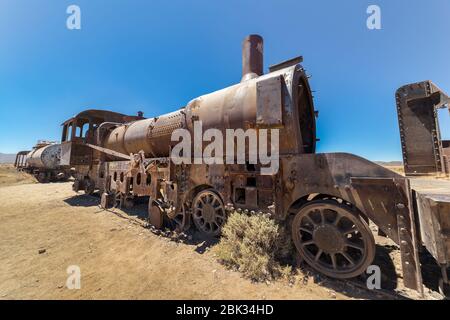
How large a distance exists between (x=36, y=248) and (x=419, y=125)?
10.1m

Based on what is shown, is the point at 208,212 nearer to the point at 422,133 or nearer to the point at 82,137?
the point at 422,133

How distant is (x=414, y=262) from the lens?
9.46ft

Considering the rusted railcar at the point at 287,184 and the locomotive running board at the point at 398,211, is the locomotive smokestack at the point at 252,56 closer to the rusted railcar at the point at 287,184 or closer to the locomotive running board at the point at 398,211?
the rusted railcar at the point at 287,184

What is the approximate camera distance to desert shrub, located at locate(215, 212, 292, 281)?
12.5 ft

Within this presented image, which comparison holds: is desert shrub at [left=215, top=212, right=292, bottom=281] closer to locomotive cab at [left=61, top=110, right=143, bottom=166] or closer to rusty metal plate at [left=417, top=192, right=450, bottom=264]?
rusty metal plate at [left=417, top=192, right=450, bottom=264]

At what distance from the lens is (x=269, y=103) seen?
4.27 m

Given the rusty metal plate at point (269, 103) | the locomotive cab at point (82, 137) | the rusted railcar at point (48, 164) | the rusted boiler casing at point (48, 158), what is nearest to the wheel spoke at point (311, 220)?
the rusty metal plate at point (269, 103)

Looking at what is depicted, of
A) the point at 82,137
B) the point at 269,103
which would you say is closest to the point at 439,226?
the point at 269,103

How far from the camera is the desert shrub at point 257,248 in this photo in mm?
3797

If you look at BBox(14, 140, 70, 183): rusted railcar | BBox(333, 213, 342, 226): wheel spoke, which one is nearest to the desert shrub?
BBox(333, 213, 342, 226): wheel spoke

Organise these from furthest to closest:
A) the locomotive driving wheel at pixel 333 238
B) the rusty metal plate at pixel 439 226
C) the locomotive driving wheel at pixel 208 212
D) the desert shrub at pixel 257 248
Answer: the locomotive driving wheel at pixel 208 212
the desert shrub at pixel 257 248
the locomotive driving wheel at pixel 333 238
the rusty metal plate at pixel 439 226

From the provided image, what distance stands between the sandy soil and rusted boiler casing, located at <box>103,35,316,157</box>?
2.64 metres

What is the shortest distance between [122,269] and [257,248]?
3.00 m

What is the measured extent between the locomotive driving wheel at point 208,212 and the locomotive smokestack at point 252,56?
3.62 m
